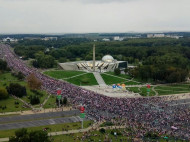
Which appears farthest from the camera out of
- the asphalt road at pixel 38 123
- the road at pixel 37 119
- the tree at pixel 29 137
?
the road at pixel 37 119

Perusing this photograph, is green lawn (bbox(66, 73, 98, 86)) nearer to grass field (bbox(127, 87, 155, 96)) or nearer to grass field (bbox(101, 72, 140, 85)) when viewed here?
grass field (bbox(101, 72, 140, 85))

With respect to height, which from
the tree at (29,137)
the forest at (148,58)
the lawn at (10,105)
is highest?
the forest at (148,58)

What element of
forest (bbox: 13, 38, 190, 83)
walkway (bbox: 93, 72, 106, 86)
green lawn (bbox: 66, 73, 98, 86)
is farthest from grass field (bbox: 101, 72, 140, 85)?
green lawn (bbox: 66, 73, 98, 86)

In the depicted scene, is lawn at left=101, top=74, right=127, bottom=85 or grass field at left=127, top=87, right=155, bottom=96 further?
lawn at left=101, top=74, right=127, bottom=85

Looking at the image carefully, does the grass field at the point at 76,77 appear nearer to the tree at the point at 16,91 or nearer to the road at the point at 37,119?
the tree at the point at 16,91

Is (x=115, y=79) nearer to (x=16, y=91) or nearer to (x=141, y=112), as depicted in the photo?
(x=141, y=112)

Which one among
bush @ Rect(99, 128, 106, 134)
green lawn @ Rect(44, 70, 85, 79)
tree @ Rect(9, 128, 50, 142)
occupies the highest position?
tree @ Rect(9, 128, 50, 142)

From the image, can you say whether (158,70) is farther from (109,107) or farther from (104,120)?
(104,120)

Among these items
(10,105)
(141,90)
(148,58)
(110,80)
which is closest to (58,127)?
(10,105)

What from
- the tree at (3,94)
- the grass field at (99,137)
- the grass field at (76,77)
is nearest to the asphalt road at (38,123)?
the grass field at (99,137)
